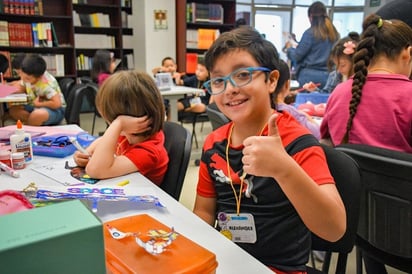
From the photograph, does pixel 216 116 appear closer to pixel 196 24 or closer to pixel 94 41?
pixel 196 24

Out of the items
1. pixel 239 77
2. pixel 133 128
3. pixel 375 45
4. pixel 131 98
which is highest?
pixel 375 45

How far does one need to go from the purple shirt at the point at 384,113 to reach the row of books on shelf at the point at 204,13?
16.5 feet

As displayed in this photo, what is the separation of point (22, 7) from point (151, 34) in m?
1.95

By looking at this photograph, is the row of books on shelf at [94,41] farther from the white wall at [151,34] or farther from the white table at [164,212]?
the white table at [164,212]

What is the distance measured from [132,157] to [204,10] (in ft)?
18.2

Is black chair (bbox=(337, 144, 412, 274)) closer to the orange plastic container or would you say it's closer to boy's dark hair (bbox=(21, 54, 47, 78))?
the orange plastic container

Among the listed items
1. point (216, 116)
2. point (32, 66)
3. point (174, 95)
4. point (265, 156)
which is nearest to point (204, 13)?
point (174, 95)

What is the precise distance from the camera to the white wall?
19.9 feet

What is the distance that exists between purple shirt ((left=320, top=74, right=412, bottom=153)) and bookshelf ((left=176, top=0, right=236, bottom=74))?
16.0 feet

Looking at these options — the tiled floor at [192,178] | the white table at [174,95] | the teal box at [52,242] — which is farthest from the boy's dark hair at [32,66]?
the teal box at [52,242]

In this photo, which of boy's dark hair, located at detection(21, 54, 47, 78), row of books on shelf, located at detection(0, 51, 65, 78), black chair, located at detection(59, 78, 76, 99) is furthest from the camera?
row of books on shelf, located at detection(0, 51, 65, 78)

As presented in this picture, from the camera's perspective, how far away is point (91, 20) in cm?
637

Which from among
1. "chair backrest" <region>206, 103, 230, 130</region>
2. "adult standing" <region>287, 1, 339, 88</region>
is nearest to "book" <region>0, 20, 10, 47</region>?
"adult standing" <region>287, 1, 339, 88</region>

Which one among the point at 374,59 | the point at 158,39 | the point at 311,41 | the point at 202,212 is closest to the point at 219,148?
the point at 202,212
